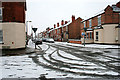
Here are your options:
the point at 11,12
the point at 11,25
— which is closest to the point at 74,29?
the point at 11,12

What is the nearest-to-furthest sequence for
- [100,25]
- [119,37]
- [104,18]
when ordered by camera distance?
[119,37] < [104,18] < [100,25]

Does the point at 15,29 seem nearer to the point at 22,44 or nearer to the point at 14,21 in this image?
the point at 14,21

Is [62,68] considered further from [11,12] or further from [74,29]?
[74,29]

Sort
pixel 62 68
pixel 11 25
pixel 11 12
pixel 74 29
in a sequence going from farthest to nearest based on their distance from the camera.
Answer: pixel 74 29
pixel 11 12
pixel 11 25
pixel 62 68

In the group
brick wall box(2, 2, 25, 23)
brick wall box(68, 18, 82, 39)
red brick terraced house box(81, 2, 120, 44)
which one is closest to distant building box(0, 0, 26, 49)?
brick wall box(2, 2, 25, 23)

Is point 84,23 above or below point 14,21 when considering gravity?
above

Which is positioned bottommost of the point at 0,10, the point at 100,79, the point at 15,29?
the point at 100,79

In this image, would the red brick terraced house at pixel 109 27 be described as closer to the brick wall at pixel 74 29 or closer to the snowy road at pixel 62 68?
the snowy road at pixel 62 68

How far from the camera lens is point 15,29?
49.5ft

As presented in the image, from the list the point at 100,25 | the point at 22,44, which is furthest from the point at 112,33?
the point at 22,44

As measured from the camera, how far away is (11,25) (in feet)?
49.2

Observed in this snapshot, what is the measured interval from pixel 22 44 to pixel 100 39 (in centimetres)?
1773

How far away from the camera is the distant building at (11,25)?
1490 centimetres

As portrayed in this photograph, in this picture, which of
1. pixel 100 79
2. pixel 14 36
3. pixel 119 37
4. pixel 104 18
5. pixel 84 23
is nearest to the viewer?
pixel 100 79
